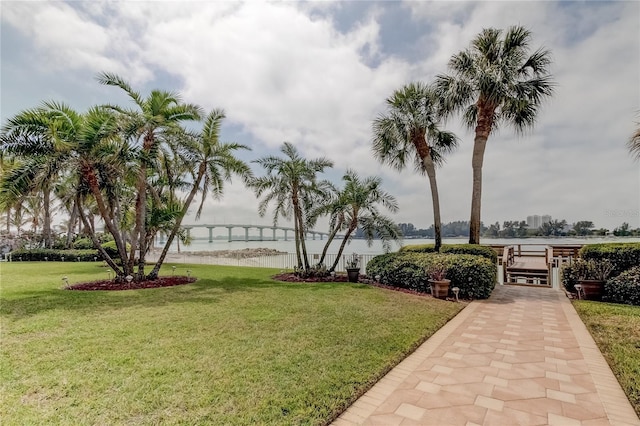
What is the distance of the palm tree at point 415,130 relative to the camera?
12.2 metres

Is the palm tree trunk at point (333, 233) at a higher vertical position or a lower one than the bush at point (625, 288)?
higher

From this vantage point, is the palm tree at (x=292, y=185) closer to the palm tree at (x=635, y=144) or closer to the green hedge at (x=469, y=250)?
the green hedge at (x=469, y=250)

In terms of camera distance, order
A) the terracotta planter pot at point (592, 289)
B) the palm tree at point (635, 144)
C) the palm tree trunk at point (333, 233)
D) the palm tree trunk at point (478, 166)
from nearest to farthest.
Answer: the terracotta planter pot at point (592, 289) < the palm tree at point (635, 144) < the palm tree trunk at point (478, 166) < the palm tree trunk at point (333, 233)

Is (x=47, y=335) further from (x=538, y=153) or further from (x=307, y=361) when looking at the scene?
(x=538, y=153)

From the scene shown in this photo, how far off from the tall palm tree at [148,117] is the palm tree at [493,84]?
9.79m

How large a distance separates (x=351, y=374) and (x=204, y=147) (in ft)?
32.6

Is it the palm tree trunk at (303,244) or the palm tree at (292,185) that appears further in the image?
the palm tree trunk at (303,244)

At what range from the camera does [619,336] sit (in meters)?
5.15

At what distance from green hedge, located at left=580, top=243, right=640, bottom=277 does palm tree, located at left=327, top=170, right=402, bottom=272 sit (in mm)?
6155

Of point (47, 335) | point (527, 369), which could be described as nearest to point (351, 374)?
point (527, 369)

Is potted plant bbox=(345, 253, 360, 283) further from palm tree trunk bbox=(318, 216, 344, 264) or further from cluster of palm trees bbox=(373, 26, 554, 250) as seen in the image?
cluster of palm trees bbox=(373, 26, 554, 250)

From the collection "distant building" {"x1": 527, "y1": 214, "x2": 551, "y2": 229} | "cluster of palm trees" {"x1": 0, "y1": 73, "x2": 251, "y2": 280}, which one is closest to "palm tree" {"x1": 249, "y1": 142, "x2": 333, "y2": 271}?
"cluster of palm trees" {"x1": 0, "y1": 73, "x2": 251, "y2": 280}

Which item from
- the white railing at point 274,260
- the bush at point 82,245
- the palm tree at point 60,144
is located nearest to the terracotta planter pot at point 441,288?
the white railing at point 274,260

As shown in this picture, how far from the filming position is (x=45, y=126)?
8.77 metres
